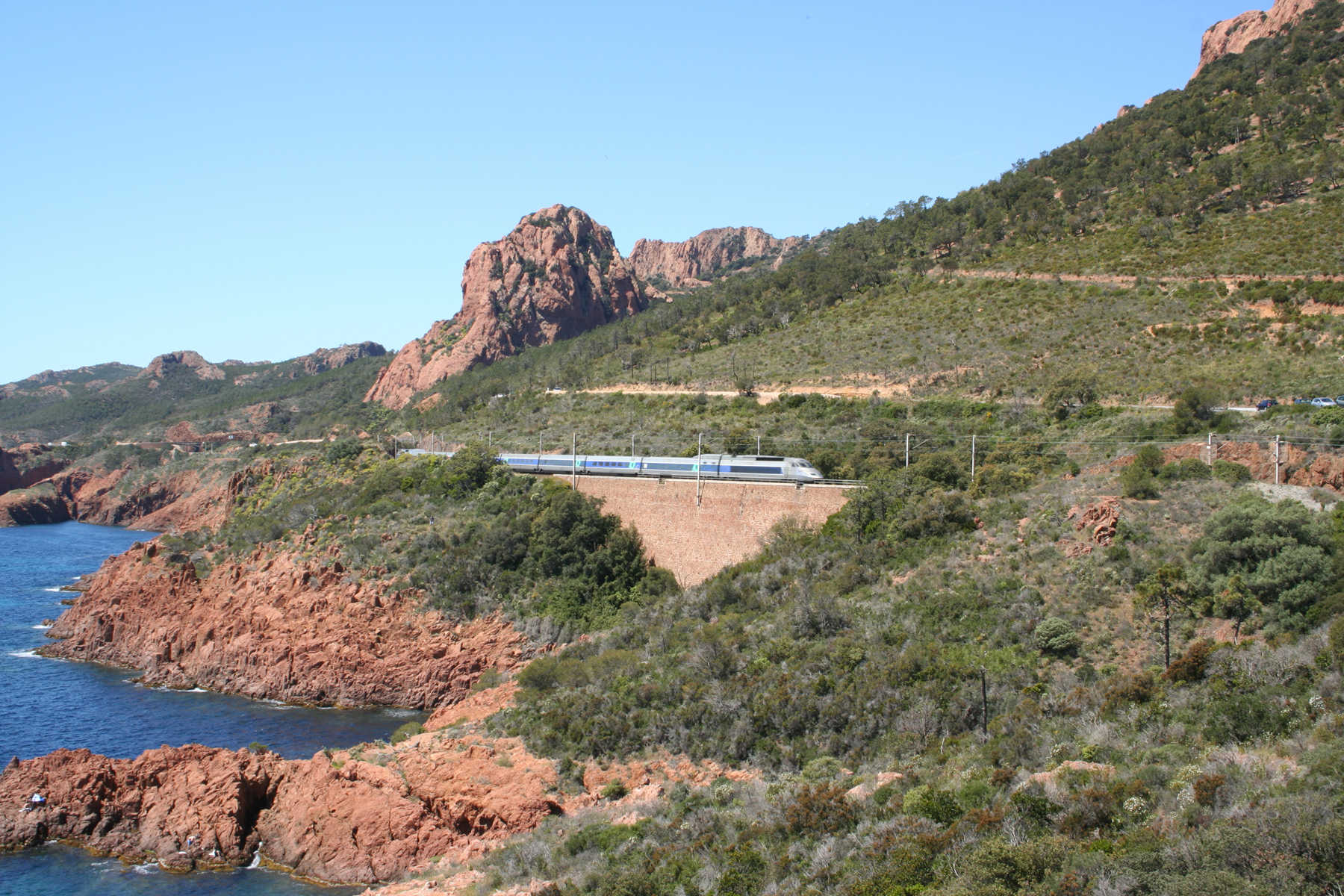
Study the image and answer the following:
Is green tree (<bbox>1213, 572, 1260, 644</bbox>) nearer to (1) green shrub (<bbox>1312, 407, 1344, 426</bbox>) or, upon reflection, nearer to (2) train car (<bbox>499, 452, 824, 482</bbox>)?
(1) green shrub (<bbox>1312, 407, 1344, 426</bbox>)

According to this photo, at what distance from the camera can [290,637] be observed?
37.7m

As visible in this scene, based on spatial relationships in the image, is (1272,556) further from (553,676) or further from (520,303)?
(520,303)

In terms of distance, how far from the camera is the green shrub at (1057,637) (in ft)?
71.9

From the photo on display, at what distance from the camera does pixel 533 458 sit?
150 ft

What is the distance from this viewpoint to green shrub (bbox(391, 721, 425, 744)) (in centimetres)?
2831

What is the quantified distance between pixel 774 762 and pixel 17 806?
20541 millimetres

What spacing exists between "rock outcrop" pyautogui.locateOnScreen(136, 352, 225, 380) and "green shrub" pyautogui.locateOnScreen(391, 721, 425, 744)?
526ft

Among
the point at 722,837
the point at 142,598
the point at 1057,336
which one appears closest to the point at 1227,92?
the point at 1057,336

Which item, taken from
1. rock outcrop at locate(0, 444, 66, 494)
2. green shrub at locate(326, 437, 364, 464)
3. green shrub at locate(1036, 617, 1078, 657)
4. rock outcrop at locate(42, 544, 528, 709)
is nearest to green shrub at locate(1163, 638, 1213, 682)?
green shrub at locate(1036, 617, 1078, 657)

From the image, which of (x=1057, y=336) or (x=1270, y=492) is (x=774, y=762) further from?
(x=1057, y=336)

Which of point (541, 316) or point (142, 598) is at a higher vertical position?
point (541, 316)

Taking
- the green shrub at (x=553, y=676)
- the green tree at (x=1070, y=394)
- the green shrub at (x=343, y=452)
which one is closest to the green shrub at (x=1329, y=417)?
the green tree at (x=1070, y=394)

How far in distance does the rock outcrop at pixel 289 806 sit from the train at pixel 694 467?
49.1ft

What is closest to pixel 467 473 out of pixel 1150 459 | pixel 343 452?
pixel 343 452
